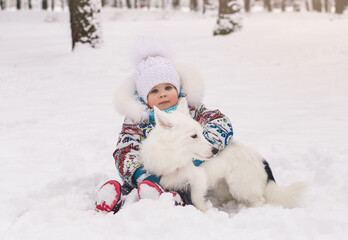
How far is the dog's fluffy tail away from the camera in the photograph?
3.16m

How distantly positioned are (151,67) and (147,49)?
0.30 meters

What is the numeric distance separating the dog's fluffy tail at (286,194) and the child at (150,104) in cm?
53

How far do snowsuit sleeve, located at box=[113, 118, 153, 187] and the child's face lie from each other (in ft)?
0.65

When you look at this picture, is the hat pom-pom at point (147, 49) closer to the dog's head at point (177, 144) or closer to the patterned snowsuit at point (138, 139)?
the patterned snowsuit at point (138, 139)

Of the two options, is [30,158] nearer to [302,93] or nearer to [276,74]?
[302,93]

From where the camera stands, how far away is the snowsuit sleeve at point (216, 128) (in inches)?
128

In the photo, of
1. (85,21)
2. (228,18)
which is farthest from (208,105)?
(228,18)

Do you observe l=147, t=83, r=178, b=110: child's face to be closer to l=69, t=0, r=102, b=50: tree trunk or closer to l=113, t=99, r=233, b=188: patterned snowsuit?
l=113, t=99, r=233, b=188: patterned snowsuit

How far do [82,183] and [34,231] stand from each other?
1.28m

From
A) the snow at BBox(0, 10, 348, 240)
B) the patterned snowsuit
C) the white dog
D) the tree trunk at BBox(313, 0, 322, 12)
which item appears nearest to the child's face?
the patterned snowsuit

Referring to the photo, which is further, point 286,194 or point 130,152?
point 130,152

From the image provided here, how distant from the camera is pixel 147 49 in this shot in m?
3.73

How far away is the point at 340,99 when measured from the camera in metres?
6.36

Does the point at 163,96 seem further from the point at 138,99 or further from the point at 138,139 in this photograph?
the point at 138,139
